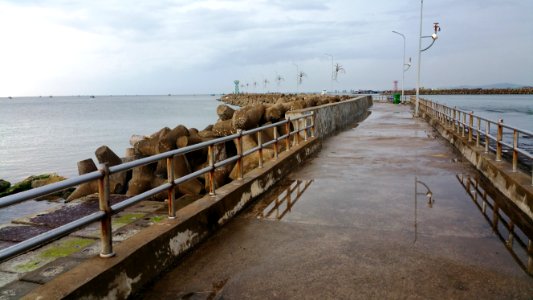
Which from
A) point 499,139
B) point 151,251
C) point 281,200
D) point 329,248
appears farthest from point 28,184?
point 499,139

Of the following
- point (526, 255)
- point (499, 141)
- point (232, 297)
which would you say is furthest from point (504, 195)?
point (232, 297)

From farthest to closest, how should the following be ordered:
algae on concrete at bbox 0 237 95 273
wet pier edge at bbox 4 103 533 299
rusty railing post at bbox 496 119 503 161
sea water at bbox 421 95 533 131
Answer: sea water at bbox 421 95 533 131
rusty railing post at bbox 496 119 503 161
algae on concrete at bbox 0 237 95 273
wet pier edge at bbox 4 103 533 299

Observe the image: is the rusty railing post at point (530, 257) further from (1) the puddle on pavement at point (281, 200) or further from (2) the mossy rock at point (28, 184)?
(2) the mossy rock at point (28, 184)

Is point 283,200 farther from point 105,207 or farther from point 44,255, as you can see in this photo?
point 105,207

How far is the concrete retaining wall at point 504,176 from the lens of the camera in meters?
6.54

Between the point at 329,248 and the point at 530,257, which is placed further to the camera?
the point at 329,248

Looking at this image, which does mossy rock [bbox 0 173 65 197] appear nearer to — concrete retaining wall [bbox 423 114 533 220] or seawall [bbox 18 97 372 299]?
seawall [bbox 18 97 372 299]

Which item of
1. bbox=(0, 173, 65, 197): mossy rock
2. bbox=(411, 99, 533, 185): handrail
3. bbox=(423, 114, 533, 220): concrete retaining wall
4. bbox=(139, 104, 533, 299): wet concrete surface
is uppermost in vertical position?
bbox=(411, 99, 533, 185): handrail

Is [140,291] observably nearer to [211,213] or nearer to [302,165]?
[211,213]

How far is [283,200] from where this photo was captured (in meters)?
7.52

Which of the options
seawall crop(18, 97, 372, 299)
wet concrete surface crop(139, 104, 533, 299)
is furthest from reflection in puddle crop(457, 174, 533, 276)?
seawall crop(18, 97, 372, 299)

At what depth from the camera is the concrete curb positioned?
3463mm

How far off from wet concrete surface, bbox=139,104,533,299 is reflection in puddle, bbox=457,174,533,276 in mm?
102

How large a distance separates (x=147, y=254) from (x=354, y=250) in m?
2.20
